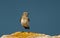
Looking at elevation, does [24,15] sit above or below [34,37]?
above

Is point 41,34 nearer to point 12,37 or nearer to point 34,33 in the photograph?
point 34,33

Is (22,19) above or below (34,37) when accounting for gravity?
above

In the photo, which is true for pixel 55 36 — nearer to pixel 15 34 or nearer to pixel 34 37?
pixel 34 37

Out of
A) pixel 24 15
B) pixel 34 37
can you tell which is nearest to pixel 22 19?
pixel 24 15

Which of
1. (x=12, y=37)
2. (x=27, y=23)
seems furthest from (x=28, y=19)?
(x=12, y=37)

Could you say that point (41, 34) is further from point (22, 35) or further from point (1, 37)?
point (1, 37)

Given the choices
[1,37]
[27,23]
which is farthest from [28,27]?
[1,37]

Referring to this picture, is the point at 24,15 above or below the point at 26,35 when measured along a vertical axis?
above

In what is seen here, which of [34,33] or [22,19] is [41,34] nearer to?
[34,33]
